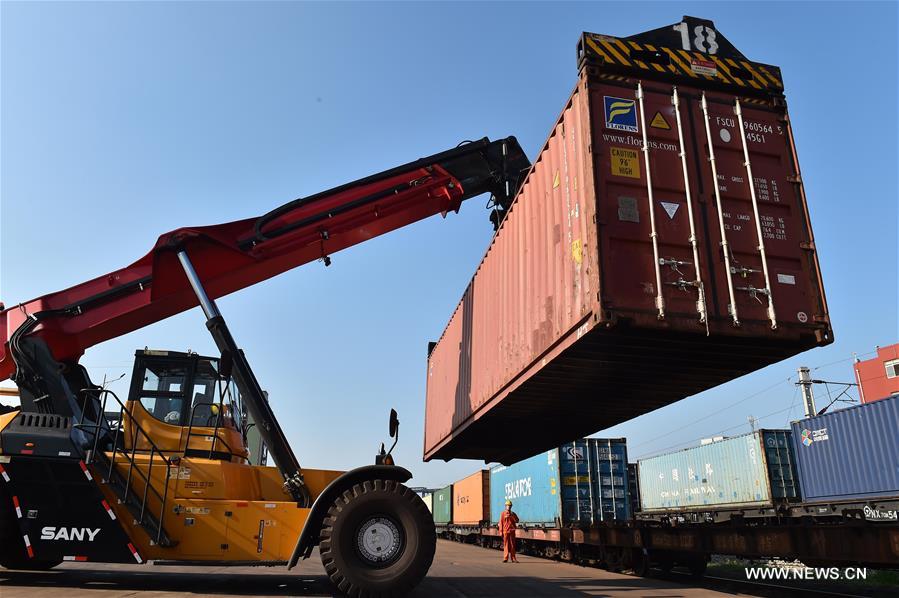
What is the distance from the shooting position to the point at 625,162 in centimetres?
609

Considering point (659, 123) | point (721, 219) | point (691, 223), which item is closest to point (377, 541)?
point (691, 223)

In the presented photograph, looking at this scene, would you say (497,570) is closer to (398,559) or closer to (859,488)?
(398,559)

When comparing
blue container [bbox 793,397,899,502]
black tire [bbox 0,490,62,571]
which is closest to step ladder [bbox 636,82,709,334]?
black tire [bbox 0,490,62,571]

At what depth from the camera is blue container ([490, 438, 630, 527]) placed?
15.5 metres

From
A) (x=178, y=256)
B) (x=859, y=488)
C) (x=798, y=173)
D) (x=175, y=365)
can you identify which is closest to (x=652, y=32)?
(x=798, y=173)

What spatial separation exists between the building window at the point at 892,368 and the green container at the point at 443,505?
1059 inches

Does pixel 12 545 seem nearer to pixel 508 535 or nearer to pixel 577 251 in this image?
pixel 577 251

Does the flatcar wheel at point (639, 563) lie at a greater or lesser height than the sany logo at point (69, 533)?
lesser

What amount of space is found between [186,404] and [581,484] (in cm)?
1120

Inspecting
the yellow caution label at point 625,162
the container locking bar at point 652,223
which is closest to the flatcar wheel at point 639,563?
the container locking bar at point 652,223

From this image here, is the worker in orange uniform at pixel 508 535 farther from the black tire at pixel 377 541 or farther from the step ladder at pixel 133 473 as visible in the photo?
the step ladder at pixel 133 473

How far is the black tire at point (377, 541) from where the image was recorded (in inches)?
253

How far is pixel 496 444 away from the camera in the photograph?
12039 millimetres

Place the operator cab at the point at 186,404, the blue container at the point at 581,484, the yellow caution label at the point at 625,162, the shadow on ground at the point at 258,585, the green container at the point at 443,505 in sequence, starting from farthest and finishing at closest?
1. the green container at the point at 443,505
2. the blue container at the point at 581,484
3. the operator cab at the point at 186,404
4. the shadow on ground at the point at 258,585
5. the yellow caution label at the point at 625,162
